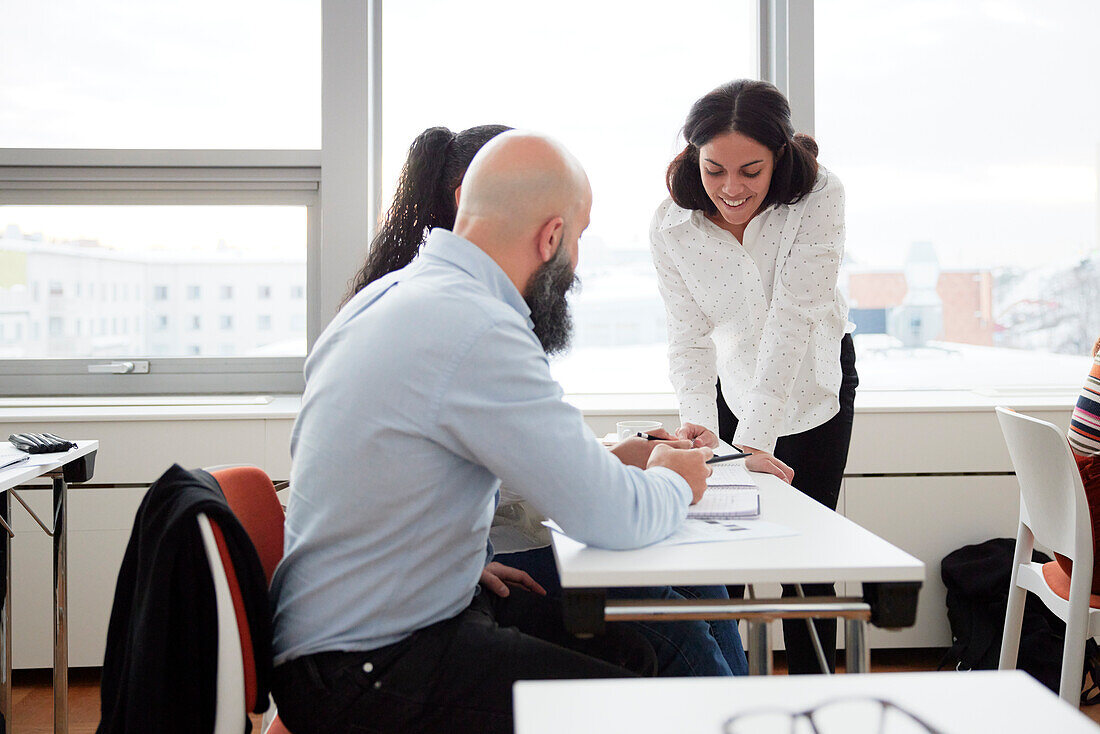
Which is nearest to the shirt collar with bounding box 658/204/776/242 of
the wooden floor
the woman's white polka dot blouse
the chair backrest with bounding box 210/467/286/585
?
the woman's white polka dot blouse

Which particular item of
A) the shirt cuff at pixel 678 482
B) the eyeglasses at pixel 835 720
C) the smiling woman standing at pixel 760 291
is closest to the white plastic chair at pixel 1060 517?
the smiling woman standing at pixel 760 291

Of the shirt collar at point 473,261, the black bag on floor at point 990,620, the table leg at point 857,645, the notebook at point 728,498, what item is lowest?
the black bag on floor at point 990,620

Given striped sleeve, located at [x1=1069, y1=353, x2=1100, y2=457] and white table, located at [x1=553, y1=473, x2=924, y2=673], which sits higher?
striped sleeve, located at [x1=1069, y1=353, x2=1100, y2=457]

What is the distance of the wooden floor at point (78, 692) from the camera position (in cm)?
241

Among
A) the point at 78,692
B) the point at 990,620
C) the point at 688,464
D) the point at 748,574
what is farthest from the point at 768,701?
the point at 78,692

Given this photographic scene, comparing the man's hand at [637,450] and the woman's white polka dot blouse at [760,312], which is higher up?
the woman's white polka dot blouse at [760,312]

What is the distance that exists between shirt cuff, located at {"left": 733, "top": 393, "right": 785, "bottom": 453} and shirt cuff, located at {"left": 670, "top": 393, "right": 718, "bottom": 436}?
0.12m

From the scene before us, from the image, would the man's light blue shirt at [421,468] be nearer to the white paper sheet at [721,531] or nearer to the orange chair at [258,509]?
the white paper sheet at [721,531]

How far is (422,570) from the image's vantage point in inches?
45.4

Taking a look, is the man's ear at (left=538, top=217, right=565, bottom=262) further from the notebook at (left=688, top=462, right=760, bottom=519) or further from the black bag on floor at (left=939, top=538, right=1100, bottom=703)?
the black bag on floor at (left=939, top=538, right=1100, bottom=703)

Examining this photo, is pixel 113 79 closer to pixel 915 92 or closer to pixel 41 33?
pixel 41 33

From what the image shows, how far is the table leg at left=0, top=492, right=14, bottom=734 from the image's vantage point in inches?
76.0

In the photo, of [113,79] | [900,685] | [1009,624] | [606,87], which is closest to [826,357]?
[1009,624]

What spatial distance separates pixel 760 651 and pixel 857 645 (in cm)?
33
